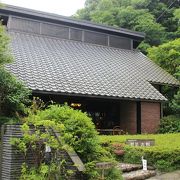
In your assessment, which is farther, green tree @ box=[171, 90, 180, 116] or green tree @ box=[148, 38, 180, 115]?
green tree @ box=[148, 38, 180, 115]

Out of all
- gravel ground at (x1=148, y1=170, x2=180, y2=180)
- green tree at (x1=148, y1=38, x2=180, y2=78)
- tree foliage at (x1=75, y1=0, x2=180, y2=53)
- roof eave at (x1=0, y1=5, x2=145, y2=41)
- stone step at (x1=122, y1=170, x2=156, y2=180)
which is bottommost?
gravel ground at (x1=148, y1=170, x2=180, y2=180)

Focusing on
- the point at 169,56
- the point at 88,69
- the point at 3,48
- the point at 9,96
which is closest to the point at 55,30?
the point at 88,69

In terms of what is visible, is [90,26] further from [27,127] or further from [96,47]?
[27,127]

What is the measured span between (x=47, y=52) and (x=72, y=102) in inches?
117

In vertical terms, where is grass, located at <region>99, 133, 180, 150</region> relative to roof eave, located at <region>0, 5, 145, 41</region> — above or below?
below

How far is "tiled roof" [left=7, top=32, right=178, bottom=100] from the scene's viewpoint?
15133mm

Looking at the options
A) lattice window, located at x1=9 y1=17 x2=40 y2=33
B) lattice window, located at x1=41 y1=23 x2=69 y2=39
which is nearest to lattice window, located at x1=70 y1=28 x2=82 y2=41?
lattice window, located at x1=41 y1=23 x2=69 y2=39

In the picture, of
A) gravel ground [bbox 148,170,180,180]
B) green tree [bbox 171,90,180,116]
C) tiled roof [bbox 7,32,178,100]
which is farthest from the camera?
green tree [bbox 171,90,180,116]

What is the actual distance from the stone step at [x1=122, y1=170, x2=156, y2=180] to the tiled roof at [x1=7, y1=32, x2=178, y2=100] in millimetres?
6065

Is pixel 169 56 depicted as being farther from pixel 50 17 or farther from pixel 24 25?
pixel 24 25

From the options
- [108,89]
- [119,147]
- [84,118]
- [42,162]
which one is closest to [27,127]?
[42,162]

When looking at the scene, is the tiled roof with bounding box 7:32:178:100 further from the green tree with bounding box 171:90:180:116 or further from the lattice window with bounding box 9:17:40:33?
the green tree with bounding box 171:90:180:116

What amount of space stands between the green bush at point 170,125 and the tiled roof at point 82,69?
1.34 metres

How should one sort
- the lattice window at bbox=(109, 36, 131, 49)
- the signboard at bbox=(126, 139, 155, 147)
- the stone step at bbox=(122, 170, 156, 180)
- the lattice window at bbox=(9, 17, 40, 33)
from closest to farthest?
the stone step at bbox=(122, 170, 156, 180)
the signboard at bbox=(126, 139, 155, 147)
the lattice window at bbox=(9, 17, 40, 33)
the lattice window at bbox=(109, 36, 131, 49)
